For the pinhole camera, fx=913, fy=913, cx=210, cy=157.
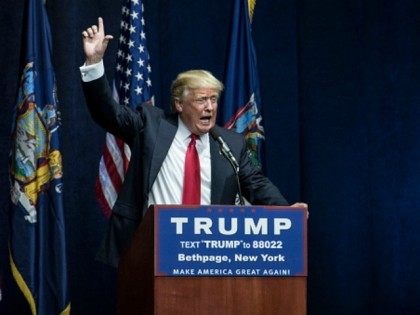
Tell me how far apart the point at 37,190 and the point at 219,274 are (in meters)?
1.86

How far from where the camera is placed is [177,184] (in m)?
3.99

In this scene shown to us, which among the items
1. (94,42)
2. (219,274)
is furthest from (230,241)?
(94,42)

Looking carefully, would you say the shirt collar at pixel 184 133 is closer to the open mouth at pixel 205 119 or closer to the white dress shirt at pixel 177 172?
the white dress shirt at pixel 177 172

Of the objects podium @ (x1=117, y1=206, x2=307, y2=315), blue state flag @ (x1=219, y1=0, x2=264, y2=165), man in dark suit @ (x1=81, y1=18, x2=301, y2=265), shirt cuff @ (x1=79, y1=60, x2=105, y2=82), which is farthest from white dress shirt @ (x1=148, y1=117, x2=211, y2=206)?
blue state flag @ (x1=219, y1=0, x2=264, y2=165)

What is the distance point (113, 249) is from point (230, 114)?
1.53 metres

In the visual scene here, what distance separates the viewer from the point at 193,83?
4.11 m

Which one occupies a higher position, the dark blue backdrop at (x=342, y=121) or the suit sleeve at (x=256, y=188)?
the dark blue backdrop at (x=342, y=121)

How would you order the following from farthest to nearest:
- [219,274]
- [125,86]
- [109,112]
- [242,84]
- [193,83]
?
[242,84]
[125,86]
[193,83]
[109,112]
[219,274]

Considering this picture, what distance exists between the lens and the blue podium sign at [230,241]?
3.15m

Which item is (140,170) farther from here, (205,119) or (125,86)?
(125,86)

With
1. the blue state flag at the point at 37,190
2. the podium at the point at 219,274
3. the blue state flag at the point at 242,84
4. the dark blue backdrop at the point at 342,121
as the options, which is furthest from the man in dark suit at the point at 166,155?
the dark blue backdrop at the point at 342,121

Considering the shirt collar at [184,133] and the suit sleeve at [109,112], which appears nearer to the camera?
the suit sleeve at [109,112]

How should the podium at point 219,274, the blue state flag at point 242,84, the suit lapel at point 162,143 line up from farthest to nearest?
the blue state flag at point 242,84 → the suit lapel at point 162,143 → the podium at point 219,274

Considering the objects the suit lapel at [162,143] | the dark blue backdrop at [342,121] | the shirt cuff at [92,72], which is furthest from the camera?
the dark blue backdrop at [342,121]
